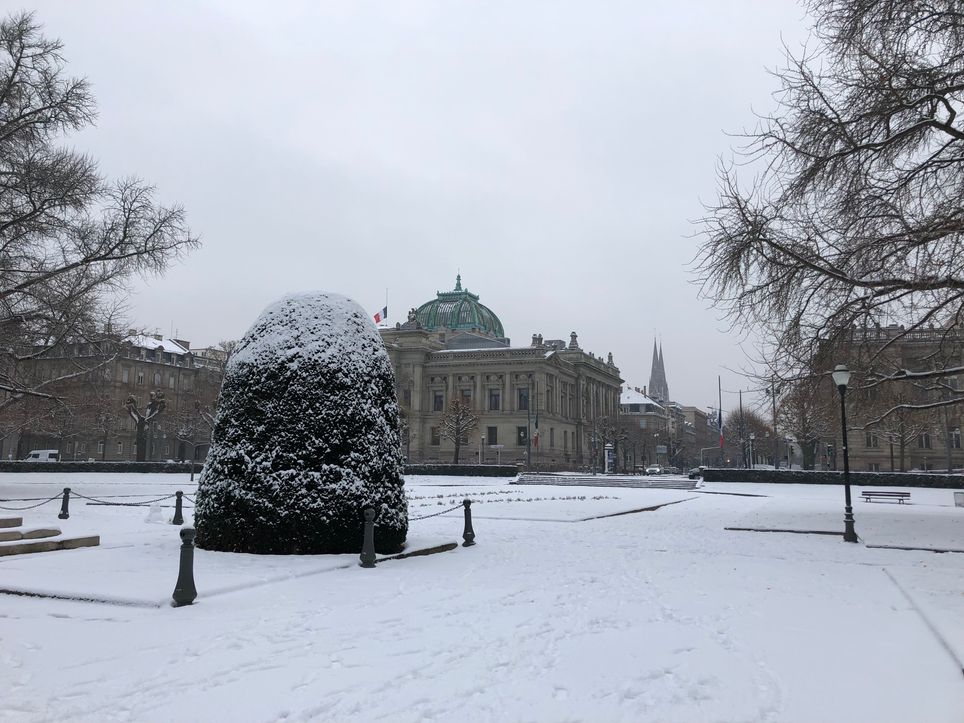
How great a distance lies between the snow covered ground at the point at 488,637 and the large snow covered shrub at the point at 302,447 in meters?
0.58

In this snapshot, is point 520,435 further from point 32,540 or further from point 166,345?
point 32,540

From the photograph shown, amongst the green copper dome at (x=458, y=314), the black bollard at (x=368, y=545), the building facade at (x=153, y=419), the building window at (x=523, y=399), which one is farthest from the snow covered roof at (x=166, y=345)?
the black bollard at (x=368, y=545)

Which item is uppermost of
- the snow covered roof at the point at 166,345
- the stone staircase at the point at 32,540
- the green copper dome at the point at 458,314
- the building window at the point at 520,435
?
the green copper dome at the point at 458,314

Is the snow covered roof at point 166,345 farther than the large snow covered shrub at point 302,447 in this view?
Yes

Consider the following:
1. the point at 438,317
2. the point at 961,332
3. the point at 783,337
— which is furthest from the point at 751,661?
the point at 438,317

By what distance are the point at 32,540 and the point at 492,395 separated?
9098cm

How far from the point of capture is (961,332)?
58.4ft

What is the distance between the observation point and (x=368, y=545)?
11.2m

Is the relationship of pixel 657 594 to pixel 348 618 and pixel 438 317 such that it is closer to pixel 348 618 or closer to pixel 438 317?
pixel 348 618

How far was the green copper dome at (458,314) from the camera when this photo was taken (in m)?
120

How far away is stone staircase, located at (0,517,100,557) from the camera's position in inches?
466

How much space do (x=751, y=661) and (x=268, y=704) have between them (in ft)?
13.9

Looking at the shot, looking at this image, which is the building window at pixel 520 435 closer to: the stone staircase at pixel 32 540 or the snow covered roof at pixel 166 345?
the snow covered roof at pixel 166 345

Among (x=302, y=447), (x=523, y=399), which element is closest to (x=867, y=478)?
(x=302, y=447)
